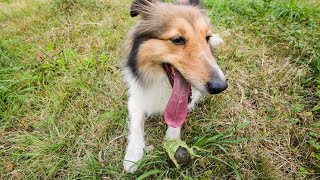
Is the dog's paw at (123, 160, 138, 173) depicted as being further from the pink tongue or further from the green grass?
the pink tongue

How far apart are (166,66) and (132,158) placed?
88 centimetres

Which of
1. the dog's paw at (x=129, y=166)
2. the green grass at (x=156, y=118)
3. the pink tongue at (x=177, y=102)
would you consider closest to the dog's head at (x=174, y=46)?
the pink tongue at (x=177, y=102)

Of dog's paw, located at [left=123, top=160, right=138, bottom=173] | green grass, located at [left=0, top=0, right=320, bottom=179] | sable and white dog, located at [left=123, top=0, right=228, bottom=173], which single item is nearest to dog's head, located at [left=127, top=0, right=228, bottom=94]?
sable and white dog, located at [left=123, top=0, right=228, bottom=173]

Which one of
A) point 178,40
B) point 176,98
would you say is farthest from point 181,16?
point 176,98

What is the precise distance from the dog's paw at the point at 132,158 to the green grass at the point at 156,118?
0.06m

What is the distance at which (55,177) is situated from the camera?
2.25m

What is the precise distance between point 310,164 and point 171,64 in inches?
63.0

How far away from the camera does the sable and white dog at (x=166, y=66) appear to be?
1.96 m

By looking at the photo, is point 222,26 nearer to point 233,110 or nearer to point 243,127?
point 233,110

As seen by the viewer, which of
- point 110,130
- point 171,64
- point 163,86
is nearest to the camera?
point 171,64

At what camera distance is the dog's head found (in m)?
1.91

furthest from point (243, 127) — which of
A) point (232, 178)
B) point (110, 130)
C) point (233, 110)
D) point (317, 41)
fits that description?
point (317, 41)

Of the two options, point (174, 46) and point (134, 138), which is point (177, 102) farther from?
point (134, 138)

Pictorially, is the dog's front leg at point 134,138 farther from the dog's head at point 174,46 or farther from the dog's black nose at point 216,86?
the dog's black nose at point 216,86
